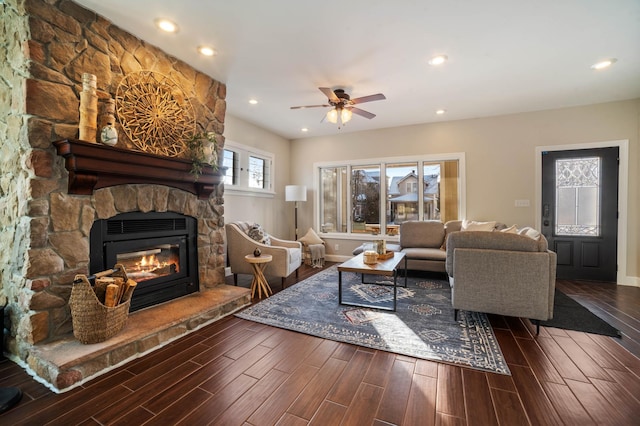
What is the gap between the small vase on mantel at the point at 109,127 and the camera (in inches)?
90.2

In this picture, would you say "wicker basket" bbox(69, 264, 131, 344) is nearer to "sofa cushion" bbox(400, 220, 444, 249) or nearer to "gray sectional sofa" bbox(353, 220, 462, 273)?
"gray sectional sofa" bbox(353, 220, 462, 273)

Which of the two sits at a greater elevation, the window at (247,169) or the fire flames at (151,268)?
the window at (247,169)

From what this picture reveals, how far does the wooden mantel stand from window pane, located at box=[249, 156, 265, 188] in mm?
2295

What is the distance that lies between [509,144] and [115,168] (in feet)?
18.6

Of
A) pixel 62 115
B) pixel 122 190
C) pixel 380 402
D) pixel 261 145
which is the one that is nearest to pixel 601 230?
pixel 380 402

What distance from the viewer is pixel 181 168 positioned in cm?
291

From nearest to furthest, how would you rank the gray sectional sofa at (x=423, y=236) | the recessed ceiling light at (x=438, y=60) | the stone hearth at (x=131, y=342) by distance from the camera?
the stone hearth at (x=131, y=342) < the recessed ceiling light at (x=438, y=60) < the gray sectional sofa at (x=423, y=236)

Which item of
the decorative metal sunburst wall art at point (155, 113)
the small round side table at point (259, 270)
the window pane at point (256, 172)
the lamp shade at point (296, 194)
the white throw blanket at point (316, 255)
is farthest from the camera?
the lamp shade at point (296, 194)

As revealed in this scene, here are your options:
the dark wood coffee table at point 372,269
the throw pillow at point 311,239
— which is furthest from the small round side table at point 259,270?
the throw pillow at point 311,239

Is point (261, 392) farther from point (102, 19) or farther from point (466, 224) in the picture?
point (466, 224)

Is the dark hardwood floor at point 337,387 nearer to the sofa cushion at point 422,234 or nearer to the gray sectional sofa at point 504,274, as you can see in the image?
the gray sectional sofa at point 504,274

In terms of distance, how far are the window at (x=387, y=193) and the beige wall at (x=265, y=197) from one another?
816 millimetres

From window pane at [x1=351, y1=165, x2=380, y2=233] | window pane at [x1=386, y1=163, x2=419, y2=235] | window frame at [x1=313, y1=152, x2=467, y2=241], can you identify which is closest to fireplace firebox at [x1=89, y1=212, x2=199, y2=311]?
window frame at [x1=313, y1=152, x2=467, y2=241]

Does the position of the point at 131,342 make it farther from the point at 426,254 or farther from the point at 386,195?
the point at 386,195
